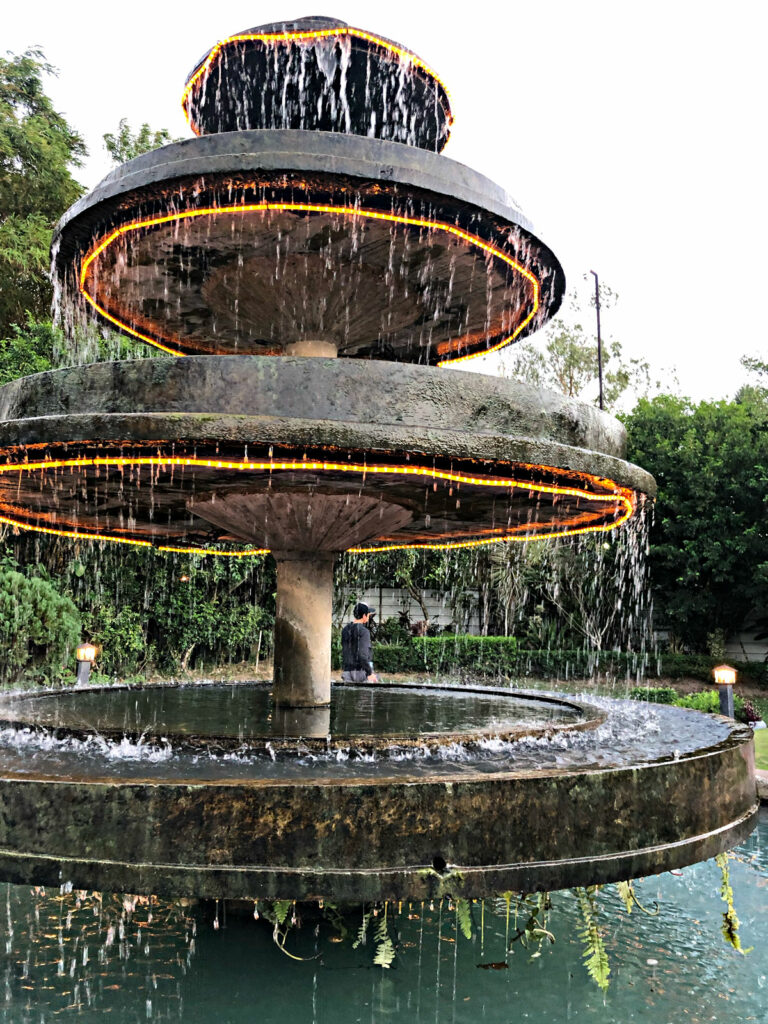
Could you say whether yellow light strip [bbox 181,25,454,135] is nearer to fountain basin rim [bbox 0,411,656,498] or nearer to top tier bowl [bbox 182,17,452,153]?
top tier bowl [bbox 182,17,452,153]

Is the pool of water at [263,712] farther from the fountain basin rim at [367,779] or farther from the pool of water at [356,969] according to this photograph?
the pool of water at [356,969]

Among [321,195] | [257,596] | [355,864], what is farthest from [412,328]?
[257,596]

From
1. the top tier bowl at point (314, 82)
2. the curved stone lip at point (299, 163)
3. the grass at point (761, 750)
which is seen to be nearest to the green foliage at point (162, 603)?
the top tier bowl at point (314, 82)

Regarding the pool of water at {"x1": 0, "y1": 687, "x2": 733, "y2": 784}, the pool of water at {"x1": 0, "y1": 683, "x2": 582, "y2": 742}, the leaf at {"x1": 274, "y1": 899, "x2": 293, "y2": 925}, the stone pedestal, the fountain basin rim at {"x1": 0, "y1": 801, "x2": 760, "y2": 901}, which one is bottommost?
the leaf at {"x1": 274, "y1": 899, "x2": 293, "y2": 925}

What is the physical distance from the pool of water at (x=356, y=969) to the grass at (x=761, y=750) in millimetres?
4942

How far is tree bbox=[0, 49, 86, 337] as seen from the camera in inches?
906

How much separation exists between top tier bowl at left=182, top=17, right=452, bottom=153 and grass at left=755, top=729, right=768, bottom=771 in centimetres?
933

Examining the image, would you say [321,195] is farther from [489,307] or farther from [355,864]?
[355,864]

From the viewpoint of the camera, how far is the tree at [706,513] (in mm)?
26234

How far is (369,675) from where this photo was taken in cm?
958

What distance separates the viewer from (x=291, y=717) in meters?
6.54

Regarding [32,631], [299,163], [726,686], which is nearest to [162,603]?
[32,631]

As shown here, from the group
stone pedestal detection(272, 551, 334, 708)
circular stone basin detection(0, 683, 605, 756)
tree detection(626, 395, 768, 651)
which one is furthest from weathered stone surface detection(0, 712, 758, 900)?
tree detection(626, 395, 768, 651)

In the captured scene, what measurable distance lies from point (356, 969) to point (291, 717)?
1.88 meters
